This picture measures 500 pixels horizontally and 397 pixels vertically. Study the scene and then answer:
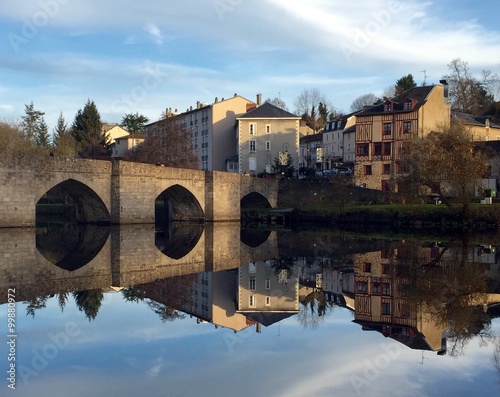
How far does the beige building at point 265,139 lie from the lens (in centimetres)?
5834

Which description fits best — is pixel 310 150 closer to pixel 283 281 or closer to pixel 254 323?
pixel 283 281

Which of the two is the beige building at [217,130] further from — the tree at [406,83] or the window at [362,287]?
the window at [362,287]

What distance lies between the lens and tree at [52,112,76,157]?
54.9 m

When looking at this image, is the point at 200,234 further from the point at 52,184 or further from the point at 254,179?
the point at 254,179

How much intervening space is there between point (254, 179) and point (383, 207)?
1136cm

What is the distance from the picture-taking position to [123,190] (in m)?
35.6

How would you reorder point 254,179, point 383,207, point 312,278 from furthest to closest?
point 254,179, point 383,207, point 312,278

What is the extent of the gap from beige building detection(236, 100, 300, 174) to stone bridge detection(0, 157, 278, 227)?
33.1 feet

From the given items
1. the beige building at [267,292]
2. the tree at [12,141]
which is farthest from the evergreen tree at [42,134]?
the beige building at [267,292]

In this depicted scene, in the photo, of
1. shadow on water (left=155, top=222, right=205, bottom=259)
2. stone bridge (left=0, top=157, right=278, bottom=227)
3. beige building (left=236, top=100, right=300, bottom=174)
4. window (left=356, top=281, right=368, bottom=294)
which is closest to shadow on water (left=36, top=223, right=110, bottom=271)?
stone bridge (left=0, top=157, right=278, bottom=227)

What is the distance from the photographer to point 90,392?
22.8ft

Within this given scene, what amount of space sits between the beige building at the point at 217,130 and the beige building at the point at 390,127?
57.8ft

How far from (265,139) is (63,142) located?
18408 millimetres

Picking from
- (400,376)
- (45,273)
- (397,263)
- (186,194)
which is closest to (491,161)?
(186,194)
